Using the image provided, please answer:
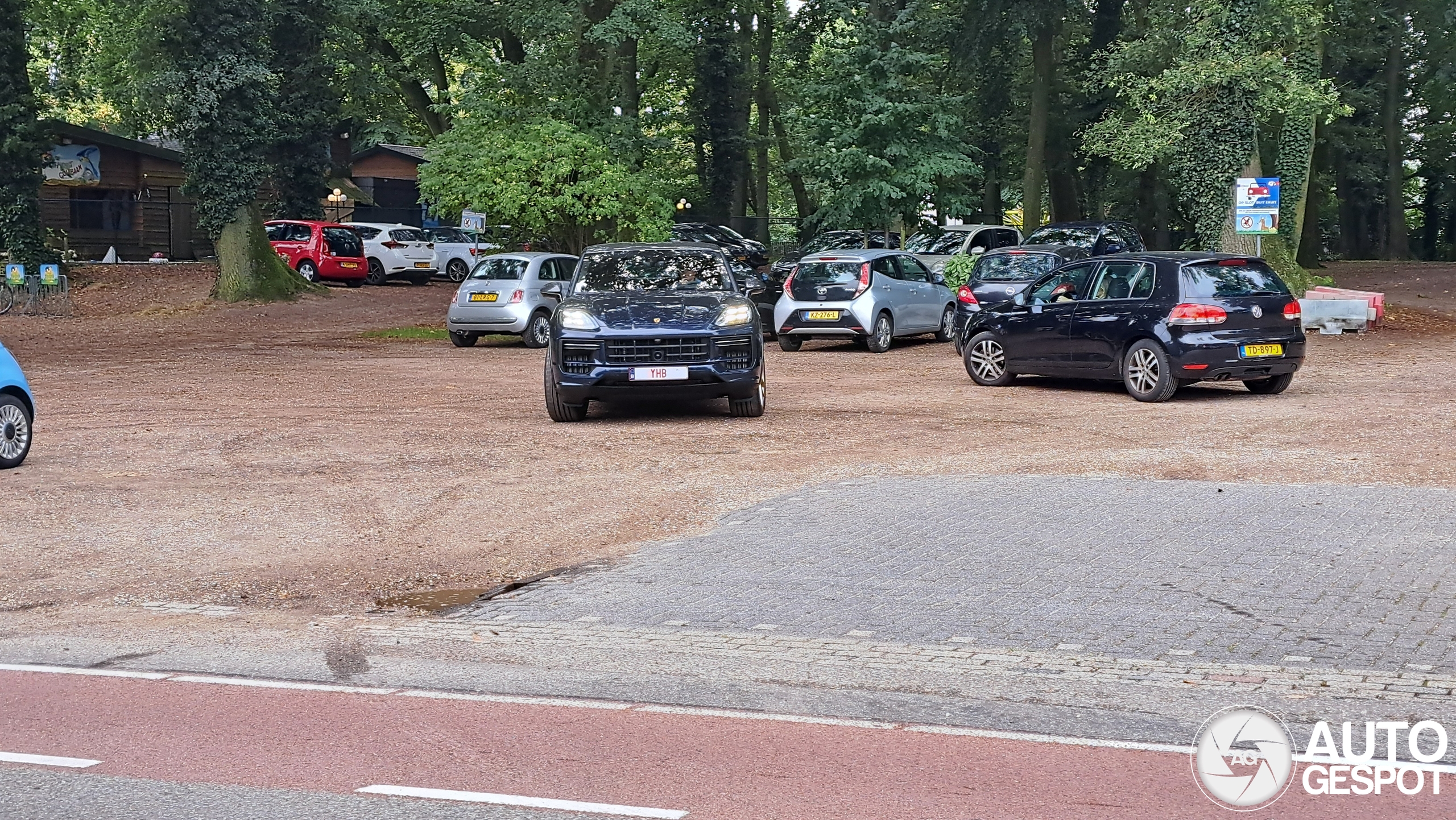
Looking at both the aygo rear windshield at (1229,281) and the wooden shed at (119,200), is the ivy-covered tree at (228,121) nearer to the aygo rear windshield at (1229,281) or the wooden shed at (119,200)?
the wooden shed at (119,200)

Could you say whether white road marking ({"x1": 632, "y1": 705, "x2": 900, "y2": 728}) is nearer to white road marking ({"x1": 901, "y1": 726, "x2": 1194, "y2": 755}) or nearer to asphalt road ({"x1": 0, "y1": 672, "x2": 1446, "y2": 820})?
asphalt road ({"x1": 0, "y1": 672, "x2": 1446, "y2": 820})

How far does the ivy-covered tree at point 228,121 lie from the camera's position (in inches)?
1396

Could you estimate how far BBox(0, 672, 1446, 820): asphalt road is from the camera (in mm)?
5082

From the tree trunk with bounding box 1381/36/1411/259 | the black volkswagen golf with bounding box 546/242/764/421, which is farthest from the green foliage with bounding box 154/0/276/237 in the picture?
the tree trunk with bounding box 1381/36/1411/259

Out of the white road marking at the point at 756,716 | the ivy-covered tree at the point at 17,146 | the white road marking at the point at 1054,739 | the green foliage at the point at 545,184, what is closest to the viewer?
the white road marking at the point at 1054,739

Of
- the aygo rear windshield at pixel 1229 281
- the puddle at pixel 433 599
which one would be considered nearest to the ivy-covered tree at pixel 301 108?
the aygo rear windshield at pixel 1229 281

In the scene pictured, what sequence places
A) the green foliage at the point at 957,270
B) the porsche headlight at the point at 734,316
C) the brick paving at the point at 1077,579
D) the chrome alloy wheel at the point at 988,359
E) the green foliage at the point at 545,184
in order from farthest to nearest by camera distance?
the green foliage at the point at 957,270
the green foliage at the point at 545,184
the chrome alloy wheel at the point at 988,359
the porsche headlight at the point at 734,316
the brick paving at the point at 1077,579

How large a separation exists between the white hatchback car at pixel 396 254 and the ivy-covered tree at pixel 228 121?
781 cm

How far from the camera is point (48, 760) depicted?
5.68 m

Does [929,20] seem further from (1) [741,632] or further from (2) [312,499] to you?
(1) [741,632]

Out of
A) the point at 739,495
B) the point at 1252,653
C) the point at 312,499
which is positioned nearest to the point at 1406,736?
the point at 1252,653

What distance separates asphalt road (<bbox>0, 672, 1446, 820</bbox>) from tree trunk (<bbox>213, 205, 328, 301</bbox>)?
32.1 m

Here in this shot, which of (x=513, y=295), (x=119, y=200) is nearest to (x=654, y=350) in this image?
(x=513, y=295)

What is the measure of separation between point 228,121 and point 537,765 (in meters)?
33.8
